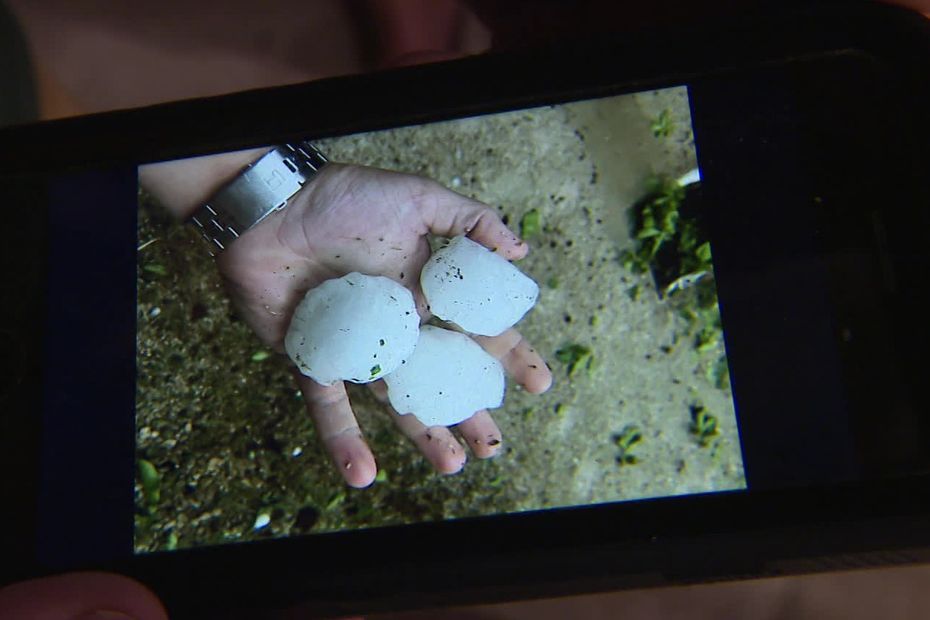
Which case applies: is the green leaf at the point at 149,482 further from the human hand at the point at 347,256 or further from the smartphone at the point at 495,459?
the human hand at the point at 347,256

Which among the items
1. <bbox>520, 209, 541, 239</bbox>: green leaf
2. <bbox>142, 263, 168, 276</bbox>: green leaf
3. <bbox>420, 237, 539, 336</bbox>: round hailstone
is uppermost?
<bbox>520, 209, 541, 239</bbox>: green leaf

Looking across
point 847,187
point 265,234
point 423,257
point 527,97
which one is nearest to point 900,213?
point 847,187

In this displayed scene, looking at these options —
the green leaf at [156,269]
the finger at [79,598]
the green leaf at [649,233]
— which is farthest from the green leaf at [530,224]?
the finger at [79,598]

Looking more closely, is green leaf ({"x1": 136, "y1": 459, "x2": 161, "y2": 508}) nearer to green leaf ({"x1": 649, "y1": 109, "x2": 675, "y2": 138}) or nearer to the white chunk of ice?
the white chunk of ice

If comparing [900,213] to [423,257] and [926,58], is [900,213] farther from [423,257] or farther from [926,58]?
[423,257]

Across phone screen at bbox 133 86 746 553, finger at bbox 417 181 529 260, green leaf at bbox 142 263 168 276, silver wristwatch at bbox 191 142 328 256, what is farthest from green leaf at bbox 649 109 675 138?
green leaf at bbox 142 263 168 276

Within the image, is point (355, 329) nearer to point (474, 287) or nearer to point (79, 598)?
point (474, 287)
